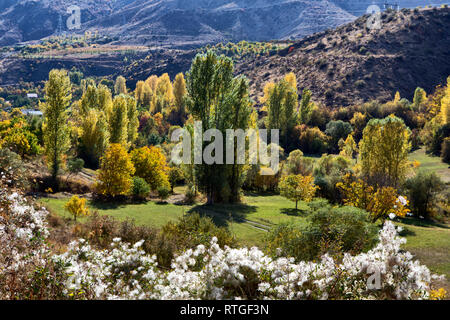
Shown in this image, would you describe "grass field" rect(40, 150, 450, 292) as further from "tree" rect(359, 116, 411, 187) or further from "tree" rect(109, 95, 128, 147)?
"tree" rect(109, 95, 128, 147)

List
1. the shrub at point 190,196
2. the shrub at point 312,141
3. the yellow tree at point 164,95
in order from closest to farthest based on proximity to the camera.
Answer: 1. the shrub at point 190,196
2. the shrub at point 312,141
3. the yellow tree at point 164,95

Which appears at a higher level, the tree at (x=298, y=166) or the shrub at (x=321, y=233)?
the tree at (x=298, y=166)

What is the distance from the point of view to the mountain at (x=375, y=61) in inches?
3191

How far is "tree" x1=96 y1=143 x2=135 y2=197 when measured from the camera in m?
26.5

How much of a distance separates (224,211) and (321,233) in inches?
495

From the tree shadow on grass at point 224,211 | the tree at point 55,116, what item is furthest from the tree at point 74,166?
the tree shadow on grass at point 224,211

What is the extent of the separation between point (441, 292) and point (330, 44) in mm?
105956

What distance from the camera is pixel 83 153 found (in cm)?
4094

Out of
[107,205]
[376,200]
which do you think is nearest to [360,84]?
[376,200]

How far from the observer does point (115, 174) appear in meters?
26.5

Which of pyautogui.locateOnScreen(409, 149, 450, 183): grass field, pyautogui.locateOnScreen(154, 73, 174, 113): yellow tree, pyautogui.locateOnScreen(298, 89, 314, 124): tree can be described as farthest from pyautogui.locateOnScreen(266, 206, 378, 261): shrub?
pyautogui.locateOnScreen(154, 73, 174, 113): yellow tree

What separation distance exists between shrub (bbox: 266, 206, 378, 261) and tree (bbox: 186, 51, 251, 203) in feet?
41.6

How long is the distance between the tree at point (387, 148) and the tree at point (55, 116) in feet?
92.2

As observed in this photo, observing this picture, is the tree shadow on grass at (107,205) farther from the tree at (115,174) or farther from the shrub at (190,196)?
the shrub at (190,196)
